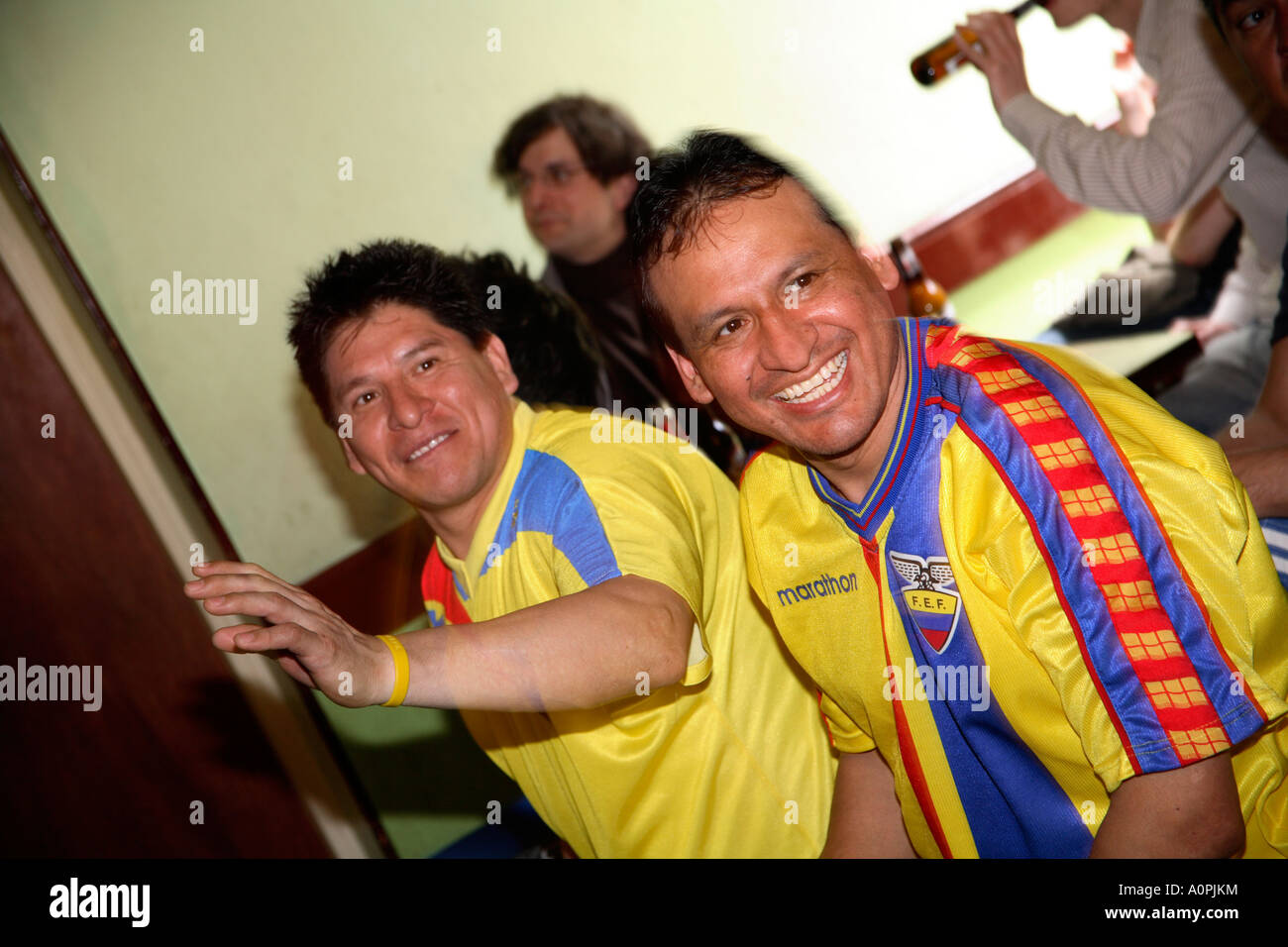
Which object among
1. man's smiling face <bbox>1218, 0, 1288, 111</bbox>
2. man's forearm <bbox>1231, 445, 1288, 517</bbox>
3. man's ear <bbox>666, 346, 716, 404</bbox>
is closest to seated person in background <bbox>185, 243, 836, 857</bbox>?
man's ear <bbox>666, 346, 716, 404</bbox>

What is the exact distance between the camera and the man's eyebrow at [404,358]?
3.16 ft

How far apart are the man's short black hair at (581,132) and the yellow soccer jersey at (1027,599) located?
1.84 feet

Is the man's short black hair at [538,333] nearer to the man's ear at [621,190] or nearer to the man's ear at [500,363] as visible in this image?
the man's ear at [500,363]

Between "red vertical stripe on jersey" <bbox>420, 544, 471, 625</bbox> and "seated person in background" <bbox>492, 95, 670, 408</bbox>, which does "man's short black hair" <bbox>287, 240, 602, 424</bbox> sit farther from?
"red vertical stripe on jersey" <bbox>420, 544, 471, 625</bbox>

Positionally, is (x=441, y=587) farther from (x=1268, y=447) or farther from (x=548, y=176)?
(x=1268, y=447)

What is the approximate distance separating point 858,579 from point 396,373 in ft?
1.62

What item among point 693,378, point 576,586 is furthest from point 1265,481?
point 576,586

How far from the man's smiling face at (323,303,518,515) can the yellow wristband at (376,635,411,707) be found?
0.23 meters

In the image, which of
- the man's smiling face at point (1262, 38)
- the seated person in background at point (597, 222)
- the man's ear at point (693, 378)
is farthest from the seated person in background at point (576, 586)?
the man's smiling face at point (1262, 38)

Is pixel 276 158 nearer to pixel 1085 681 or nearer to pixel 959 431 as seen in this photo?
pixel 959 431

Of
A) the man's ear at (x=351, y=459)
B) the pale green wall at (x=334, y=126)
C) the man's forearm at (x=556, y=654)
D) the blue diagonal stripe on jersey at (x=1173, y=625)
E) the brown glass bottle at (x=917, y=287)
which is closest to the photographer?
the blue diagonal stripe on jersey at (x=1173, y=625)

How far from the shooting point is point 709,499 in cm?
103

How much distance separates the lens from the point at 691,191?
821mm

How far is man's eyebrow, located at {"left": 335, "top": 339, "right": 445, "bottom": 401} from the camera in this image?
37.9 inches
